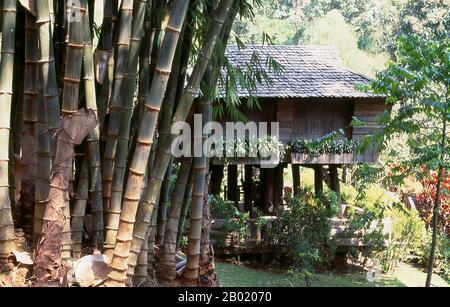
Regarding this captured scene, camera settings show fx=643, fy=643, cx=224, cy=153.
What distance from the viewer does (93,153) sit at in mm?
3502

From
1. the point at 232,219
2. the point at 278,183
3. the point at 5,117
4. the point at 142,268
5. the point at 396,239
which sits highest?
the point at 5,117

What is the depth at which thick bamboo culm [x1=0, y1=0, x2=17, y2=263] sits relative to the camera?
3186mm

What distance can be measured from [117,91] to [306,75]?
30.2 feet

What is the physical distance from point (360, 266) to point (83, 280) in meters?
9.87

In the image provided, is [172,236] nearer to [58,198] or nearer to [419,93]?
[58,198]

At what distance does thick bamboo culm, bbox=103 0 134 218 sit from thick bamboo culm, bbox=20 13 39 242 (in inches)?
15.7

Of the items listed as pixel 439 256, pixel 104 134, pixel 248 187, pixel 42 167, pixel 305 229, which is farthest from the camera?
pixel 248 187

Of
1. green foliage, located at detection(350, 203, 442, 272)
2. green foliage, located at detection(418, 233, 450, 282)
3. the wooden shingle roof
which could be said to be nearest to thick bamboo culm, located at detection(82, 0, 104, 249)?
the wooden shingle roof

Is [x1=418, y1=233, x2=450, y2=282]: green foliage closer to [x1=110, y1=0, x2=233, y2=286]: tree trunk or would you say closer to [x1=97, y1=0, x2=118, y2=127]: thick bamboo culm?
[x1=97, y1=0, x2=118, y2=127]: thick bamboo culm

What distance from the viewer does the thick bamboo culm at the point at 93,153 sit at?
3295 millimetres

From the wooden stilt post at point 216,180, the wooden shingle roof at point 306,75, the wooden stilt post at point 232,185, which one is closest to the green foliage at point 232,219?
the wooden stilt post at point 216,180

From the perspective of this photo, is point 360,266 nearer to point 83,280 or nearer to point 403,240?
point 403,240

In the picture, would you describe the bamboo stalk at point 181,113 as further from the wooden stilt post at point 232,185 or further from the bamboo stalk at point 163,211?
the wooden stilt post at point 232,185

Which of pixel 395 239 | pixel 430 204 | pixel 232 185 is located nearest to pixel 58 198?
pixel 395 239
